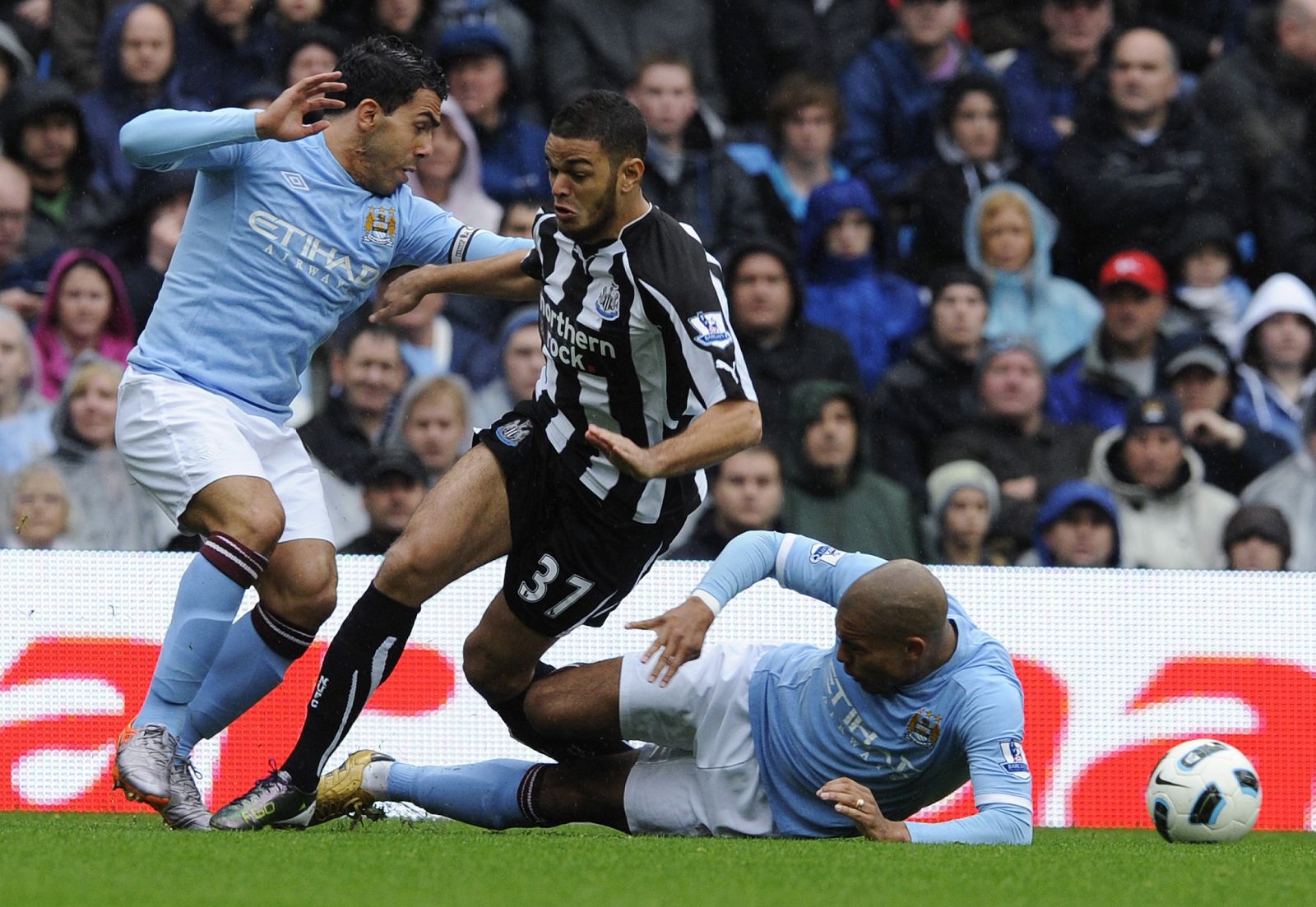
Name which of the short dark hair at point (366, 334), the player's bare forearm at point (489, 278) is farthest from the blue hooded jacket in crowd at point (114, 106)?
the player's bare forearm at point (489, 278)

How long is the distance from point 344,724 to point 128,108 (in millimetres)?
4985

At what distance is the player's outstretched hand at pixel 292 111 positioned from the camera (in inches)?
200

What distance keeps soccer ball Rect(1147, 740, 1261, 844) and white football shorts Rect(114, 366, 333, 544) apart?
2.65 metres

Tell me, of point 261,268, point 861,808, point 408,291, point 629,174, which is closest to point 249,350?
point 261,268

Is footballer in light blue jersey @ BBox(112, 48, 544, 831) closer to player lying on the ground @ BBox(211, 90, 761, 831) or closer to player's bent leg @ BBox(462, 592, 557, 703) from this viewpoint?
player lying on the ground @ BBox(211, 90, 761, 831)

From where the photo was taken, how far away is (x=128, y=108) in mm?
9039

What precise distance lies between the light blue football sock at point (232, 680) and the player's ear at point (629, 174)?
66.9 inches

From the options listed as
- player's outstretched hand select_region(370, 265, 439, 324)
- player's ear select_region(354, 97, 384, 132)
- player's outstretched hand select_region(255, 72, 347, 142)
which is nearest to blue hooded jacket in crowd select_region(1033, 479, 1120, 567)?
player's outstretched hand select_region(370, 265, 439, 324)

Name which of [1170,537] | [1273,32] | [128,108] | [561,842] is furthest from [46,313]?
[1273,32]

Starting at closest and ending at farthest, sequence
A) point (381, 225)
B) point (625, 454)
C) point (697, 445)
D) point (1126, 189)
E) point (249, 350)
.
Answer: point (625, 454)
point (697, 445)
point (249, 350)
point (381, 225)
point (1126, 189)

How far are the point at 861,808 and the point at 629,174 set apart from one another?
6.08ft

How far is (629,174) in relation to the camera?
200 inches

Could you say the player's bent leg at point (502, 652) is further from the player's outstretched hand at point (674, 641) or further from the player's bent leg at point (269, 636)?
the player's outstretched hand at point (674, 641)

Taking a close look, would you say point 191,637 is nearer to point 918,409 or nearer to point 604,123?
point 604,123
